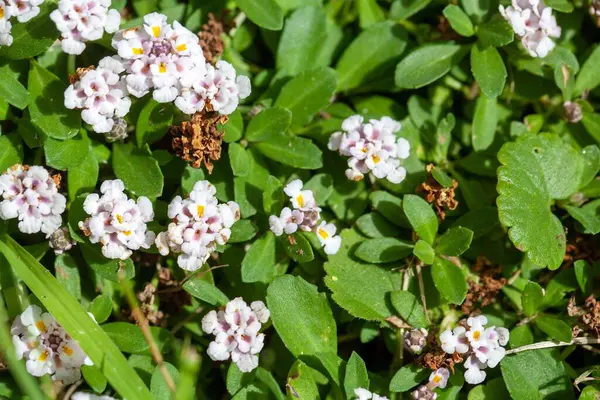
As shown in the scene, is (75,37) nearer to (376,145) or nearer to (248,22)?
(248,22)

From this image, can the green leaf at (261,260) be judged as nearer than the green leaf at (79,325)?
No

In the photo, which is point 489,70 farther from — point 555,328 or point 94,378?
point 94,378

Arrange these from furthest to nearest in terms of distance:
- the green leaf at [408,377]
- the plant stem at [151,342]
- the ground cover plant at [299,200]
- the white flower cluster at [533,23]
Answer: the white flower cluster at [533,23], the green leaf at [408,377], the ground cover plant at [299,200], the plant stem at [151,342]

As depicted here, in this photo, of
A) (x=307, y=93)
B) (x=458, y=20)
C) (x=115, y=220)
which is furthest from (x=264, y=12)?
(x=115, y=220)

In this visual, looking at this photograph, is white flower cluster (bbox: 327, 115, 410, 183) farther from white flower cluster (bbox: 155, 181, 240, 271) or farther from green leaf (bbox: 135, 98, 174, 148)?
green leaf (bbox: 135, 98, 174, 148)

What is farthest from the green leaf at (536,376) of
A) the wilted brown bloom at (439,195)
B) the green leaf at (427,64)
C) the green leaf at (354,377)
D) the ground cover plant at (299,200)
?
the green leaf at (427,64)

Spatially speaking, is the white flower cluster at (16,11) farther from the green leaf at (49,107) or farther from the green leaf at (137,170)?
the green leaf at (137,170)

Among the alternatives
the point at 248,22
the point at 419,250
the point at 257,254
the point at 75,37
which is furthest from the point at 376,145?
the point at 75,37
